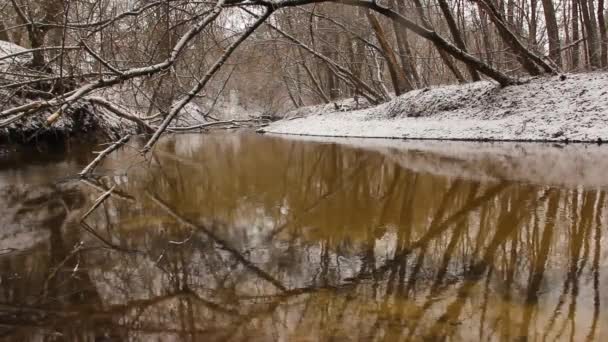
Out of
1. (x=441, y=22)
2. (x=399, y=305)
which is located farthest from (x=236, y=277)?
(x=441, y=22)

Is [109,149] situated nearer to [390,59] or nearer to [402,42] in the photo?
[390,59]

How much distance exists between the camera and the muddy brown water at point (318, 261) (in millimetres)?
2588

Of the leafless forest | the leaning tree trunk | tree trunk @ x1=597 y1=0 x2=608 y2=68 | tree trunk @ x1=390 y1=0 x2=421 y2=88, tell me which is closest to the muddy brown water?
the leafless forest

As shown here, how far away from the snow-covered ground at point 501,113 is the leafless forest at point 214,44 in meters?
0.82

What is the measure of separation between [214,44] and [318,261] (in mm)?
5498

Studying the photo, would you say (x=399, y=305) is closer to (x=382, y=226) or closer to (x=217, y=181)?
(x=382, y=226)

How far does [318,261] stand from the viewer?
3580mm

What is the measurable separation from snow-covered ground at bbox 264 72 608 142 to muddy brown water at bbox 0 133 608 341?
4131 mm

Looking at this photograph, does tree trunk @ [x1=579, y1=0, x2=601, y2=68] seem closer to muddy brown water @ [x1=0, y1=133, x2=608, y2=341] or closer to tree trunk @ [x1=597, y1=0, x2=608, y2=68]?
tree trunk @ [x1=597, y1=0, x2=608, y2=68]

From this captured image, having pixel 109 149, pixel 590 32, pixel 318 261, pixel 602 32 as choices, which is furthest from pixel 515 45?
pixel 318 261

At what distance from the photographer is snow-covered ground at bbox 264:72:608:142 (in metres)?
10.4

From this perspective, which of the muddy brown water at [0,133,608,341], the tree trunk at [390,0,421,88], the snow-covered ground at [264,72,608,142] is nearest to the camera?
the muddy brown water at [0,133,608,341]

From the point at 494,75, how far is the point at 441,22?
5454 mm

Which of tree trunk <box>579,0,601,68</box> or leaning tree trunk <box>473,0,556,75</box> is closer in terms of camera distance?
leaning tree trunk <box>473,0,556,75</box>
